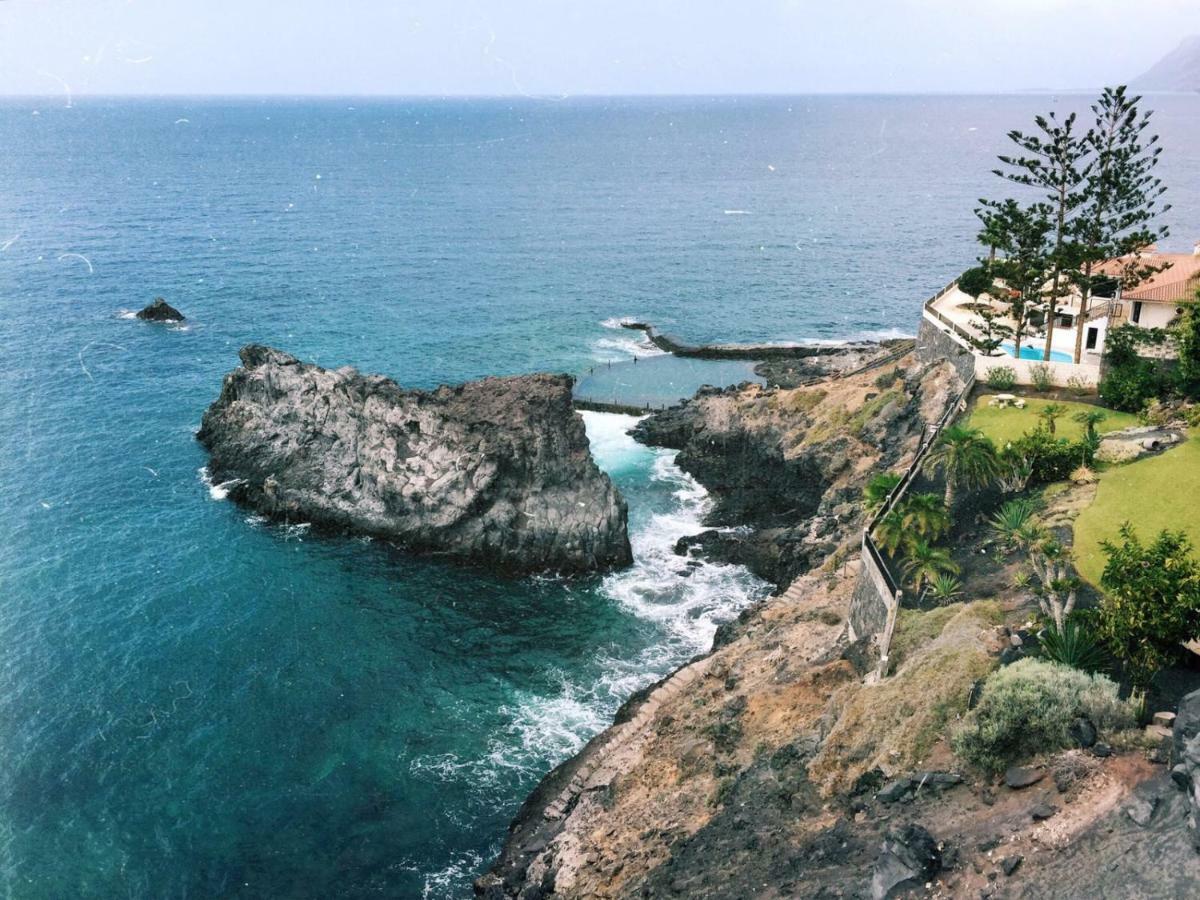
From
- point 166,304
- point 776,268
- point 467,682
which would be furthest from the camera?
point 776,268

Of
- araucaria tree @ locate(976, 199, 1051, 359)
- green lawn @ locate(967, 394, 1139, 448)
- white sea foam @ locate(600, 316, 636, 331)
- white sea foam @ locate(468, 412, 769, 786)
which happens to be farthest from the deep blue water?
araucaria tree @ locate(976, 199, 1051, 359)

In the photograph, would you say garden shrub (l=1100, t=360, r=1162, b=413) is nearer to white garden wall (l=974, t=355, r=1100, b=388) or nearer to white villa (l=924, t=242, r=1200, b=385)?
white garden wall (l=974, t=355, r=1100, b=388)

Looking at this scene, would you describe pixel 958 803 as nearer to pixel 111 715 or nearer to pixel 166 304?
pixel 111 715

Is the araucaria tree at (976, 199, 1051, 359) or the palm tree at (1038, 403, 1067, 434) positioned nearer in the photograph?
the palm tree at (1038, 403, 1067, 434)

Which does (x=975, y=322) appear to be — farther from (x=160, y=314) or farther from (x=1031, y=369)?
(x=160, y=314)

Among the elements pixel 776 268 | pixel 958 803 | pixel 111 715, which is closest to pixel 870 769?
pixel 958 803

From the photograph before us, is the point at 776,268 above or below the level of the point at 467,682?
above

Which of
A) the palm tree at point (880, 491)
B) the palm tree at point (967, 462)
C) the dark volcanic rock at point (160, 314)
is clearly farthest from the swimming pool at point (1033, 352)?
the dark volcanic rock at point (160, 314)
